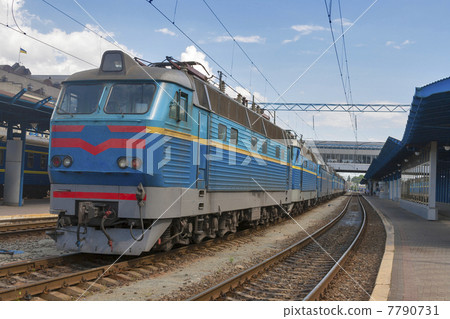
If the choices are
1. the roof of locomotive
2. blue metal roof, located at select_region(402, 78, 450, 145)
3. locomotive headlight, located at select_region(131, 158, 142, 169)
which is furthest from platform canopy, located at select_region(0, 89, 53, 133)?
blue metal roof, located at select_region(402, 78, 450, 145)

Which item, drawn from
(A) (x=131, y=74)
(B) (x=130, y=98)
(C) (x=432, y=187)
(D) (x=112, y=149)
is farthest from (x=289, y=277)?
(C) (x=432, y=187)

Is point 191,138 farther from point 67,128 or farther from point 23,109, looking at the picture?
point 23,109

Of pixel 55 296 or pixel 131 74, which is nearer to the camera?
pixel 55 296

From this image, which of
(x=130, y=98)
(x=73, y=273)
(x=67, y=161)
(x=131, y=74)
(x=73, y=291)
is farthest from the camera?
(x=131, y=74)

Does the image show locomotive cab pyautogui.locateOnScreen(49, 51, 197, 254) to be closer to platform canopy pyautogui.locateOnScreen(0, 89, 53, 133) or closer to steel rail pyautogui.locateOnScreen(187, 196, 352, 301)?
steel rail pyautogui.locateOnScreen(187, 196, 352, 301)

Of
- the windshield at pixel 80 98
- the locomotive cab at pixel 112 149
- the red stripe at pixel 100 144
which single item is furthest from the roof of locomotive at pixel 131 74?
the red stripe at pixel 100 144

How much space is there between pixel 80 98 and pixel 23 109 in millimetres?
11885

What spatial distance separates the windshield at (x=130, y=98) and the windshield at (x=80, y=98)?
0.33 metres

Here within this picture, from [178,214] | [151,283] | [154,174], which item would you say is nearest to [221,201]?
[178,214]

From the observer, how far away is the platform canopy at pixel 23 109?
57.8ft

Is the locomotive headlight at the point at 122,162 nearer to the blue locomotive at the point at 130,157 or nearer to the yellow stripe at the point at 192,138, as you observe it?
the blue locomotive at the point at 130,157

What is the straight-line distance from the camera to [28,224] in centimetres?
1447

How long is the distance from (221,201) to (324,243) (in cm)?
461

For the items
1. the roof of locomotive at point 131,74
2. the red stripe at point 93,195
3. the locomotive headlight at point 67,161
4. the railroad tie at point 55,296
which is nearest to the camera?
the railroad tie at point 55,296
